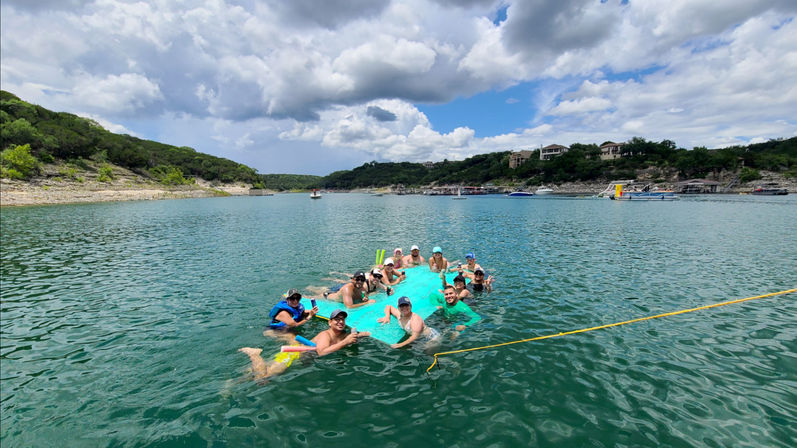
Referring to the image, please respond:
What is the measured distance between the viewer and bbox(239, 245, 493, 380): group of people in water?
27.8 ft

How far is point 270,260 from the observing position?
2044 cm

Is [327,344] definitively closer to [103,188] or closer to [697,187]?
[103,188]

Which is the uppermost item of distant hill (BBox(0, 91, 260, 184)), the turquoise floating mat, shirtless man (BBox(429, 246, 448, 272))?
distant hill (BBox(0, 91, 260, 184))

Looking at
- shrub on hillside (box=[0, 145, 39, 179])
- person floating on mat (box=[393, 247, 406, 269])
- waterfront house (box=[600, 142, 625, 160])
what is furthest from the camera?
waterfront house (box=[600, 142, 625, 160])

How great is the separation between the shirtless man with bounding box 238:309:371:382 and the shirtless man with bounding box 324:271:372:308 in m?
2.38

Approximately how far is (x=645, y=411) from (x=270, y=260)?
19.5 metres

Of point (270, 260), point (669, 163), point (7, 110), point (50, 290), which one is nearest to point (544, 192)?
point (669, 163)

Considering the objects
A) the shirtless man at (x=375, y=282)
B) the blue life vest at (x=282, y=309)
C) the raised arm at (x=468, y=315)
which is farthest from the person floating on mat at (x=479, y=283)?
the blue life vest at (x=282, y=309)

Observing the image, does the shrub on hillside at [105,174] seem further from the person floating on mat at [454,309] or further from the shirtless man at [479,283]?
the person floating on mat at [454,309]

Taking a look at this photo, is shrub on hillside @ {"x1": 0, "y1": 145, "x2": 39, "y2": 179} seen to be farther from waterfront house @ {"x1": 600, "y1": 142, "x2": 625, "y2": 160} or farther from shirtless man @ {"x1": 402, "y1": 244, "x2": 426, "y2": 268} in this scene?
waterfront house @ {"x1": 600, "y1": 142, "x2": 625, "y2": 160}

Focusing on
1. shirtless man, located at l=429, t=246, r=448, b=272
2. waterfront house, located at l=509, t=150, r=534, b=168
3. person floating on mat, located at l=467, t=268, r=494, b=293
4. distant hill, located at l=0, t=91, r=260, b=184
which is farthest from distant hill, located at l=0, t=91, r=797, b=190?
person floating on mat, located at l=467, t=268, r=494, b=293

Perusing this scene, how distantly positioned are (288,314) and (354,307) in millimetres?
2404

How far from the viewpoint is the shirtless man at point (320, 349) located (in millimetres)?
7836

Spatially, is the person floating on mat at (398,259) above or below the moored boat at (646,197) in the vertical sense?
below
